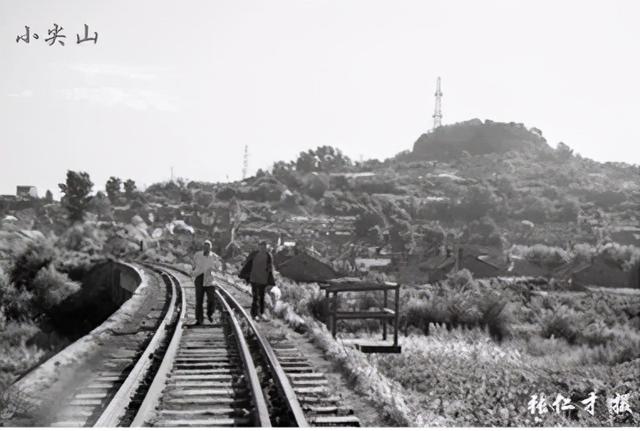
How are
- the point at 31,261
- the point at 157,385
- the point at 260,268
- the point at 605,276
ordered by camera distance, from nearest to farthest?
1. the point at 157,385
2. the point at 260,268
3. the point at 31,261
4. the point at 605,276

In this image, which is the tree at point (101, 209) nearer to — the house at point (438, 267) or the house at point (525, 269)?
the house at point (438, 267)

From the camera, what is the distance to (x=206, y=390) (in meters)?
7.43

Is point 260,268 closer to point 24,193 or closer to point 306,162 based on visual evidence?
point 24,193

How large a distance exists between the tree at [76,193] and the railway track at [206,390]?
7361 cm

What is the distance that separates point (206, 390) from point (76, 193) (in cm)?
7917

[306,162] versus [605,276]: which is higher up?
[306,162]

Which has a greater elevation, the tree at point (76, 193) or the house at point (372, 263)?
the tree at point (76, 193)

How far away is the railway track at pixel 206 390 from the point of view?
6309mm

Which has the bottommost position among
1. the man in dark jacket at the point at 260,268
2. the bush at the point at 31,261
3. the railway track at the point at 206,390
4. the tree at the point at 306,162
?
the bush at the point at 31,261

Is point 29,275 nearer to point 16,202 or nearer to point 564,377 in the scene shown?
point 564,377

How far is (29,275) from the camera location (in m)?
41.0

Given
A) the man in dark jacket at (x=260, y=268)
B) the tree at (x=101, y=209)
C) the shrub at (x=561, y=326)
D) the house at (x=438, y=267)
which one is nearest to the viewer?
the man in dark jacket at (x=260, y=268)

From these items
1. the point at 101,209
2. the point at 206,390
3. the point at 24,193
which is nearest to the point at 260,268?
the point at 206,390

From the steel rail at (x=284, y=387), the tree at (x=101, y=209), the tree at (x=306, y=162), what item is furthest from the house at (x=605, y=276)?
the tree at (x=306, y=162)
